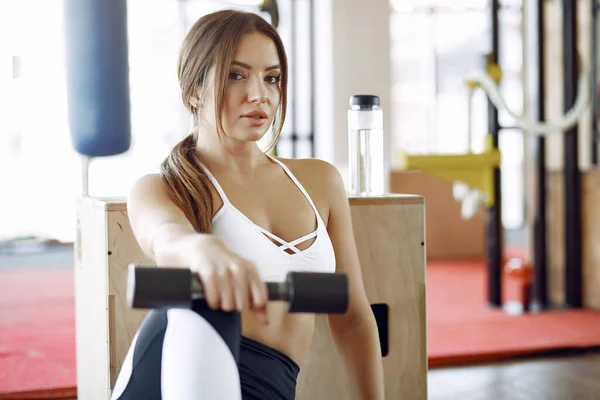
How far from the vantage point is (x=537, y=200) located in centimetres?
420

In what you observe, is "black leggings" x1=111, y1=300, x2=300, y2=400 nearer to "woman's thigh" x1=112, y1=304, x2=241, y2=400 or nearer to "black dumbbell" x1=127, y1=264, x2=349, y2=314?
"woman's thigh" x1=112, y1=304, x2=241, y2=400

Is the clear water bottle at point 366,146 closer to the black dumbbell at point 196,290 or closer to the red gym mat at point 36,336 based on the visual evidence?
the black dumbbell at point 196,290

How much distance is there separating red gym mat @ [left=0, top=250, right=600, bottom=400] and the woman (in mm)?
1509

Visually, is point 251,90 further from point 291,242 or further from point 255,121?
point 291,242

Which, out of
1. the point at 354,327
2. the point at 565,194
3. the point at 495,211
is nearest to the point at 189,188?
the point at 354,327

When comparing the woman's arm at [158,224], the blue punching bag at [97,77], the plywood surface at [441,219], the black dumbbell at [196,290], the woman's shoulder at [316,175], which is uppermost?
the blue punching bag at [97,77]

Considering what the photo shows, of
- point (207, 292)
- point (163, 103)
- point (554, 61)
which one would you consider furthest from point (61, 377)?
point (163, 103)

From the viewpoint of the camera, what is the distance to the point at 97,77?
2660 mm

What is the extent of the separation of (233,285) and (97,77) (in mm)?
1927

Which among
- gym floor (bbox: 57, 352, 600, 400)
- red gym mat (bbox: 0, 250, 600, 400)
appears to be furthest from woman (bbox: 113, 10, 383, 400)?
red gym mat (bbox: 0, 250, 600, 400)

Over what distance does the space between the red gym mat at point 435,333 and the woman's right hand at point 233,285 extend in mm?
1951

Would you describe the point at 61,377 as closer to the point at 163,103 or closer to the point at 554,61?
the point at 554,61

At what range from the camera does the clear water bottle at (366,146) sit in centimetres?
188

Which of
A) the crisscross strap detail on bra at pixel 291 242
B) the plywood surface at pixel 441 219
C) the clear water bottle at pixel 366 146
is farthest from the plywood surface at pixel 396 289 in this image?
the plywood surface at pixel 441 219
